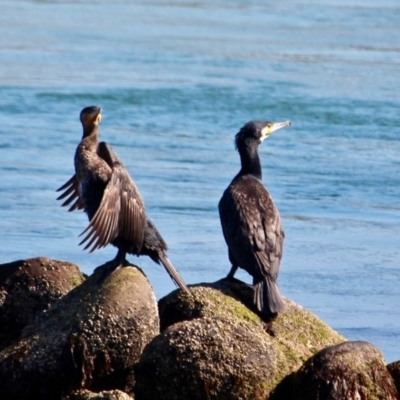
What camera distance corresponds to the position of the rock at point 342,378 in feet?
15.8

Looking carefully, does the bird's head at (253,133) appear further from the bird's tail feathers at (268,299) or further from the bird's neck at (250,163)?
the bird's tail feathers at (268,299)

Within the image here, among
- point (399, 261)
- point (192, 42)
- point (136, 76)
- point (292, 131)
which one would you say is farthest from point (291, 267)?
point (192, 42)

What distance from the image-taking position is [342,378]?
190 inches

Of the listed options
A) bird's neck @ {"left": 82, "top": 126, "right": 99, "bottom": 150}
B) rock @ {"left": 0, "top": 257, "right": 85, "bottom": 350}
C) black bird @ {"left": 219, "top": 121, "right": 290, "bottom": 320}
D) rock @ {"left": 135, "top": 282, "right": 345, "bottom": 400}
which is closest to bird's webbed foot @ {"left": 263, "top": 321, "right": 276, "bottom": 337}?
black bird @ {"left": 219, "top": 121, "right": 290, "bottom": 320}

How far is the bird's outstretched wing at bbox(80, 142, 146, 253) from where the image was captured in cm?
571

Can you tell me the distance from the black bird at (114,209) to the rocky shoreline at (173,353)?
25 cm

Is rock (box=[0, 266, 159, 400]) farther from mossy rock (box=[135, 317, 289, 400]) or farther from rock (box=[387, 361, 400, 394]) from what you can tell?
rock (box=[387, 361, 400, 394])

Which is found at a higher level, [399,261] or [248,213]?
[248,213]

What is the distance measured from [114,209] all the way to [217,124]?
738cm

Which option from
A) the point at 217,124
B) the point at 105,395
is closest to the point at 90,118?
the point at 105,395

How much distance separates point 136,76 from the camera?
15.6m

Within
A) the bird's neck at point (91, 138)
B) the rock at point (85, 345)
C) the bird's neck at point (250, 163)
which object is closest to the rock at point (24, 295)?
the rock at point (85, 345)

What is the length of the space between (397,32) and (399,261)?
1147cm

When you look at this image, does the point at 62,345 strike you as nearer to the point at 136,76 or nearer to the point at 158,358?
the point at 158,358
